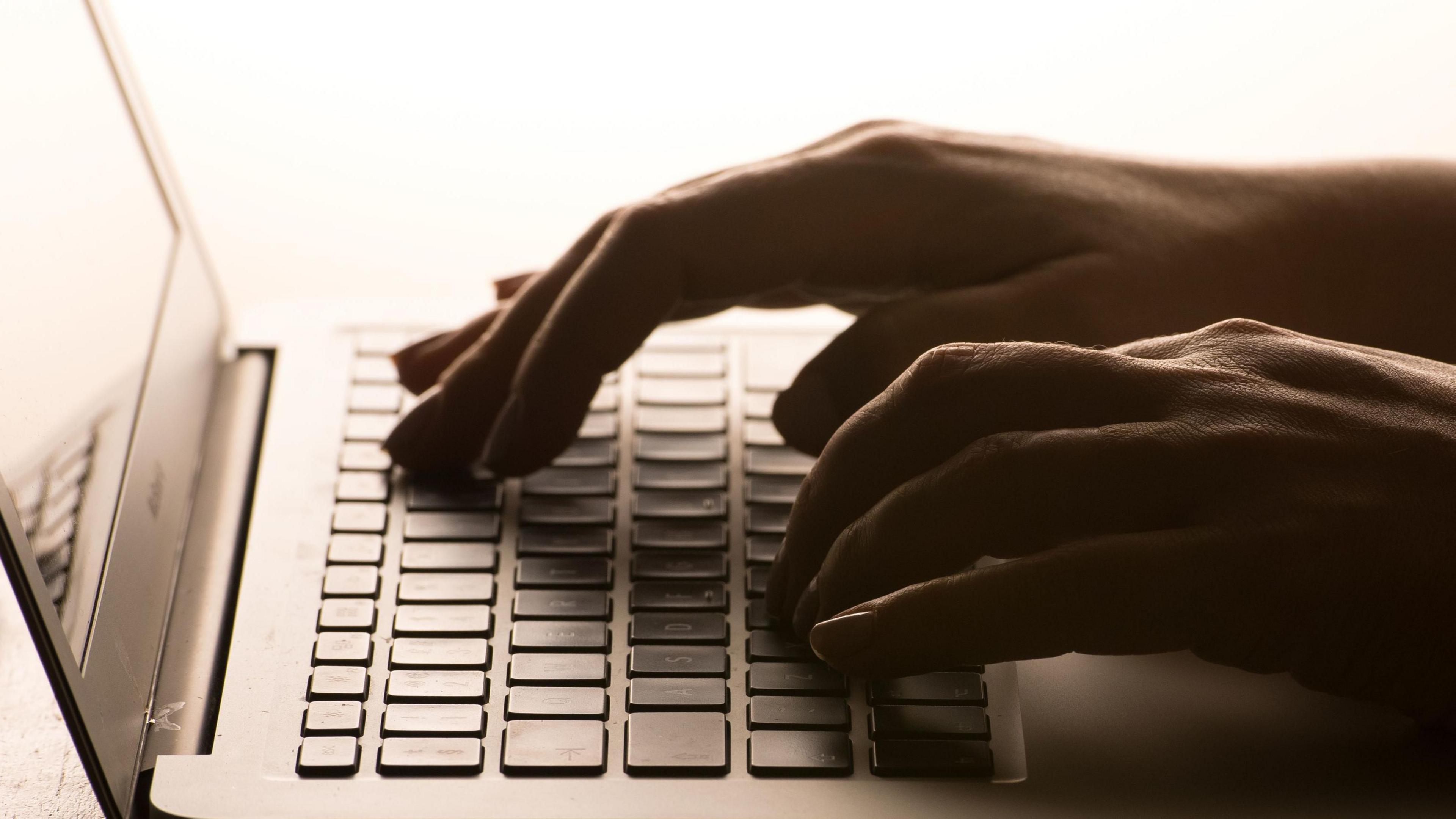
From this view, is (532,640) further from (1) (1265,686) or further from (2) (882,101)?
(2) (882,101)

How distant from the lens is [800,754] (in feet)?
2.06

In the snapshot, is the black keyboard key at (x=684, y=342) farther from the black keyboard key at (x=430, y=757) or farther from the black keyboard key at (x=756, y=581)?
the black keyboard key at (x=430, y=757)

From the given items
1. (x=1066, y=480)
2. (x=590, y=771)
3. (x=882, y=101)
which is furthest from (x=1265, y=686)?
(x=882, y=101)

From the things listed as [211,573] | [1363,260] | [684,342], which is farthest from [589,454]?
[1363,260]

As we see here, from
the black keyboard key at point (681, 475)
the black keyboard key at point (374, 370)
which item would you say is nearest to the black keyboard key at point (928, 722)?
the black keyboard key at point (681, 475)

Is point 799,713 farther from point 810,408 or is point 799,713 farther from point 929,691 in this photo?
point 810,408

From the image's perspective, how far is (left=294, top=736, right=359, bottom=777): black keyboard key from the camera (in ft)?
2.02

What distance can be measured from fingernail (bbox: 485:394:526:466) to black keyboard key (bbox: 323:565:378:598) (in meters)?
0.10

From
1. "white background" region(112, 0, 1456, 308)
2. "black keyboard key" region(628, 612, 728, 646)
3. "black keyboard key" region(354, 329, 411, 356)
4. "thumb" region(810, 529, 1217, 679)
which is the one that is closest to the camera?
"thumb" region(810, 529, 1217, 679)

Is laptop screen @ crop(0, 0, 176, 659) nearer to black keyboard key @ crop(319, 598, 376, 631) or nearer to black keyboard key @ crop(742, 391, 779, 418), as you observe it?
black keyboard key @ crop(319, 598, 376, 631)

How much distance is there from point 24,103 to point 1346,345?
70 centimetres

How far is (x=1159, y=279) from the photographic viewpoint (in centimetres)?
79

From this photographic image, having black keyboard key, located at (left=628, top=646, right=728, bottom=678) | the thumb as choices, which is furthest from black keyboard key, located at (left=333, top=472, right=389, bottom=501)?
the thumb

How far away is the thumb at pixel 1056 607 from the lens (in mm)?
588
